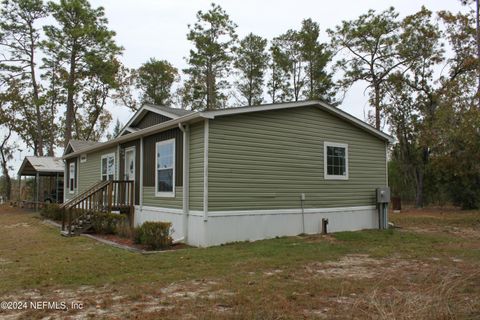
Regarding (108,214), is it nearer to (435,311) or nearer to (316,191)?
(316,191)

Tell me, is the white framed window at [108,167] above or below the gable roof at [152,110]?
below

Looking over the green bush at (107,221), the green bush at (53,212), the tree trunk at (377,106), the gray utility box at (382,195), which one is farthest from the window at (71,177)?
the tree trunk at (377,106)

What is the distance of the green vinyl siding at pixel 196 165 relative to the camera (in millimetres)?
9492

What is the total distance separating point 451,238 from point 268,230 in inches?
192

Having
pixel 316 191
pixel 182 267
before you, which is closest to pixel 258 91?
pixel 316 191

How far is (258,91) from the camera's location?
33594 millimetres

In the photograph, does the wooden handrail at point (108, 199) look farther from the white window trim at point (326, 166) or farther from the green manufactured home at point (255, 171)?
the white window trim at point (326, 166)

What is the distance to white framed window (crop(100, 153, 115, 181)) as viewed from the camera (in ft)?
50.0

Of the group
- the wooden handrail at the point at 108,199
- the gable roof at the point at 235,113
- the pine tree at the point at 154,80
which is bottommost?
the wooden handrail at the point at 108,199

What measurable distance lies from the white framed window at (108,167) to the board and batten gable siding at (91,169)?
196 millimetres

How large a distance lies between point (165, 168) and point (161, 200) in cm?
88

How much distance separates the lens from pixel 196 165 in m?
9.70

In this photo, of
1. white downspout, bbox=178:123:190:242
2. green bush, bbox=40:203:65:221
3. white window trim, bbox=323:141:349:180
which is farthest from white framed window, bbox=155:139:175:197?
green bush, bbox=40:203:65:221

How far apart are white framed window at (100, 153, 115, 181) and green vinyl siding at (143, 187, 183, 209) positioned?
3577 mm
